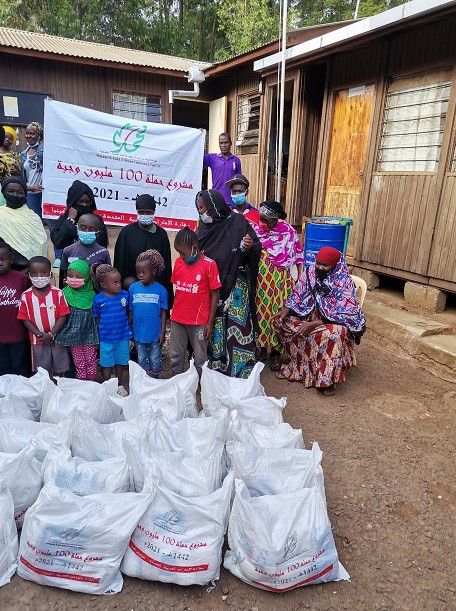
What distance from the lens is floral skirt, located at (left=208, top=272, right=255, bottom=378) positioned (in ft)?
11.9

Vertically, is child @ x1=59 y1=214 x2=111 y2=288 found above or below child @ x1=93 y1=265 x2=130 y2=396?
above

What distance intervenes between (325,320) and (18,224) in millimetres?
2611

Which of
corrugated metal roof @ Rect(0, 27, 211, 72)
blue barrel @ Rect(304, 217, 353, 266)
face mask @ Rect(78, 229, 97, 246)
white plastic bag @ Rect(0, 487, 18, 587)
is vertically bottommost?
white plastic bag @ Rect(0, 487, 18, 587)

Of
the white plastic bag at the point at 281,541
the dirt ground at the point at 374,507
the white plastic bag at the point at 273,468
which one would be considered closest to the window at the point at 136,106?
the dirt ground at the point at 374,507

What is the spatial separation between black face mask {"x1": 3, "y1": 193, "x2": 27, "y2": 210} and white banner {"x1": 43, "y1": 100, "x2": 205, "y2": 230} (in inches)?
34.1

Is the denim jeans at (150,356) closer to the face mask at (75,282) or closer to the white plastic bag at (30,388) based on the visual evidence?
the face mask at (75,282)

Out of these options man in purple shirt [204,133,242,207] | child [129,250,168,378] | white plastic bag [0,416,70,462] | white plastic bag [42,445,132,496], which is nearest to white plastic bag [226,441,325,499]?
white plastic bag [42,445,132,496]

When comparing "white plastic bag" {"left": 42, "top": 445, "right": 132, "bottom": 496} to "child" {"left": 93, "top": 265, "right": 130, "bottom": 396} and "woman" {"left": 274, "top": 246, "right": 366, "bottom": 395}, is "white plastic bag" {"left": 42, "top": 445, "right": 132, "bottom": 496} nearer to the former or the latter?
"child" {"left": 93, "top": 265, "right": 130, "bottom": 396}

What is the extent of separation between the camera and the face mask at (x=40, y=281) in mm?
3088

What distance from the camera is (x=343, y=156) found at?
6531 mm

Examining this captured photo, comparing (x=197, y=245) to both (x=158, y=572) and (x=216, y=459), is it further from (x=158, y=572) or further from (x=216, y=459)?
(x=158, y=572)

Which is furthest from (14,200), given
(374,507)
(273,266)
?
(374,507)

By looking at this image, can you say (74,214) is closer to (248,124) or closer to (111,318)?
(111,318)

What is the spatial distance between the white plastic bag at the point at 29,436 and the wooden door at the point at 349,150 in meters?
4.98
